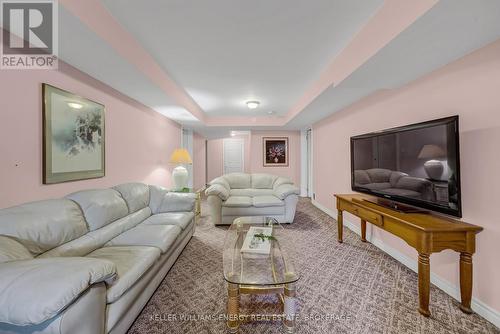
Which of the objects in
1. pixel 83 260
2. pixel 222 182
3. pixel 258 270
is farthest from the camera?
pixel 222 182

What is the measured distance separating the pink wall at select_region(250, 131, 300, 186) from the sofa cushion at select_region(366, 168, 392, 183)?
3.79 metres

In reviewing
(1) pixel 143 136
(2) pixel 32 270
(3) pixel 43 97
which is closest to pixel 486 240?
(2) pixel 32 270

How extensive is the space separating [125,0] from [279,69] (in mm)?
1745

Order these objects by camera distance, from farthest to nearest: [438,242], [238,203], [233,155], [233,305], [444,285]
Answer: [233,155]
[238,203]
[444,285]
[438,242]
[233,305]

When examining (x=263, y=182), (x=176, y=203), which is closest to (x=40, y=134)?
(x=176, y=203)

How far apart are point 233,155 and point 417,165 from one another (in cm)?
654

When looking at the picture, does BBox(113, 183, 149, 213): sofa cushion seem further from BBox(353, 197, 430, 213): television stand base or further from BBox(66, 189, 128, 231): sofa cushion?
BBox(353, 197, 430, 213): television stand base

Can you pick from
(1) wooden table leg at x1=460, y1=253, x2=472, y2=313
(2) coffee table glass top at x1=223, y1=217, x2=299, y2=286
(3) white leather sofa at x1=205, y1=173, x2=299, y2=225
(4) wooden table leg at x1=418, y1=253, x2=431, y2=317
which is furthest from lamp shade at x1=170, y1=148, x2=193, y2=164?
(1) wooden table leg at x1=460, y1=253, x2=472, y2=313

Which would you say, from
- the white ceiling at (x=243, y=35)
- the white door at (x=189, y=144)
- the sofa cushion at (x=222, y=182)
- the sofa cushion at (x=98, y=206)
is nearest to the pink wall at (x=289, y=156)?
the white door at (x=189, y=144)

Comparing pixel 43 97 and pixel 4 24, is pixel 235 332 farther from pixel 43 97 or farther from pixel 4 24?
pixel 4 24

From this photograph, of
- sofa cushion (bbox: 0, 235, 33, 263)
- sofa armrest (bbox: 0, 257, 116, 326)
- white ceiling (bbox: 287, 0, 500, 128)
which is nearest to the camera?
sofa armrest (bbox: 0, 257, 116, 326)

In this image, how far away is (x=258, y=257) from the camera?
187 cm

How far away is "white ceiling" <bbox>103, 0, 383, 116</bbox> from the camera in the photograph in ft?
5.14

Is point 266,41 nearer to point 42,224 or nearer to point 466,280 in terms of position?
point 42,224
